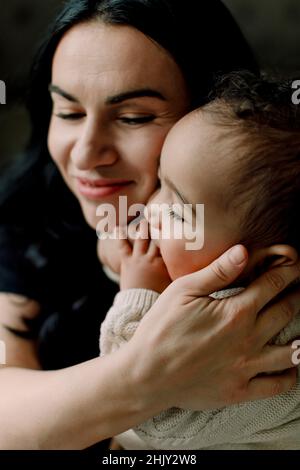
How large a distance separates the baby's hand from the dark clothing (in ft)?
0.91

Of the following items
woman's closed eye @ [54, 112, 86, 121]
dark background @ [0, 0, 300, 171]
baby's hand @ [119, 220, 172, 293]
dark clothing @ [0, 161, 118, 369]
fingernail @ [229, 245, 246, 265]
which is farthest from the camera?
dark background @ [0, 0, 300, 171]

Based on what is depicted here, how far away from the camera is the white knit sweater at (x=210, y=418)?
34.6 inches

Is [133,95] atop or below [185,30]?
below

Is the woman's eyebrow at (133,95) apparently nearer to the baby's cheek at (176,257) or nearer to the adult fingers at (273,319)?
the baby's cheek at (176,257)

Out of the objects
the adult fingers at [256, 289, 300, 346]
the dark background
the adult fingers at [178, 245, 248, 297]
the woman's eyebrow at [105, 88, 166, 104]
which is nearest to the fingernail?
the adult fingers at [178, 245, 248, 297]

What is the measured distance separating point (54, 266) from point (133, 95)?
0.43 meters

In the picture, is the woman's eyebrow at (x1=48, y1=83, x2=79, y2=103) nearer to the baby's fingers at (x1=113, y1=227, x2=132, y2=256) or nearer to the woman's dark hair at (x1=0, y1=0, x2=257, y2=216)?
the woman's dark hair at (x1=0, y1=0, x2=257, y2=216)

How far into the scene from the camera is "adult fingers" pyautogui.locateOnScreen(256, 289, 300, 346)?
0.85 metres

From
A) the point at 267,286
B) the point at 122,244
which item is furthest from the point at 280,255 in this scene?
the point at 122,244

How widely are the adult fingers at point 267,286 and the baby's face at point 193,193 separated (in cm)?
7

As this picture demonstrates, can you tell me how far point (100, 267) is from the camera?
4.05ft

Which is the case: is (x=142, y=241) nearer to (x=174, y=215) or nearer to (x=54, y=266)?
(x=174, y=215)

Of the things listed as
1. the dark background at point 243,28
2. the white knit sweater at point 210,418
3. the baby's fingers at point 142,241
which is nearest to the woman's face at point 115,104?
the baby's fingers at point 142,241
